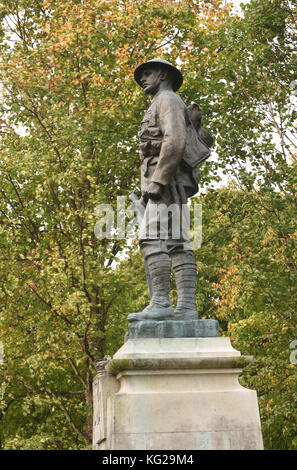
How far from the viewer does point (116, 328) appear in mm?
13156

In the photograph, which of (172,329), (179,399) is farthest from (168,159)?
(179,399)

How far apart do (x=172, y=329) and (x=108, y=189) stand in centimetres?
939

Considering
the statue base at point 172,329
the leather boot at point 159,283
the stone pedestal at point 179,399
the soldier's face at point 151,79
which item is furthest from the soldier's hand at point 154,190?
the stone pedestal at point 179,399

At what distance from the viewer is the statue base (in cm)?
552

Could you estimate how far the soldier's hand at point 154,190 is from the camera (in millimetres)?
6004

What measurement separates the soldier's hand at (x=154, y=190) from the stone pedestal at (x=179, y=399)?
1.52 meters

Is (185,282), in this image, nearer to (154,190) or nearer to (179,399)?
(154,190)

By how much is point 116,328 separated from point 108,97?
5.79 meters

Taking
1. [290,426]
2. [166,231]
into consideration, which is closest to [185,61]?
[290,426]

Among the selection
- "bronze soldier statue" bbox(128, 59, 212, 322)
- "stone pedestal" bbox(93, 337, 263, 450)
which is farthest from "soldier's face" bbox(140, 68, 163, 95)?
"stone pedestal" bbox(93, 337, 263, 450)

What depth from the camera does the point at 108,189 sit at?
576 inches

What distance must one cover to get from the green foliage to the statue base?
638 cm

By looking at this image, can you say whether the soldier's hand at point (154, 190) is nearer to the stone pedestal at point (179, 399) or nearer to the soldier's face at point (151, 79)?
the soldier's face at point (151, 79)

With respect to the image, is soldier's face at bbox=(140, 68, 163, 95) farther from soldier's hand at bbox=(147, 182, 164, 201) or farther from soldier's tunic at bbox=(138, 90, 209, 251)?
soldier's hand at bbox=(147, 182, 164, 201)
